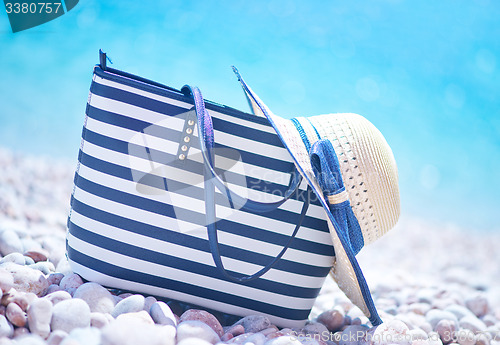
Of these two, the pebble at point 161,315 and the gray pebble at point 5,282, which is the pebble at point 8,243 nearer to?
the gray pebble at point 5,282

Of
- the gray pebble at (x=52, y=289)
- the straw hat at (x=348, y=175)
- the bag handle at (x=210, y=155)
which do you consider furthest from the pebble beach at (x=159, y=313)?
the bag handle at (x=210, y=155)

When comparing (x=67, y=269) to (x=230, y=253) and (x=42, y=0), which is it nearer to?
(x=230, y=253)

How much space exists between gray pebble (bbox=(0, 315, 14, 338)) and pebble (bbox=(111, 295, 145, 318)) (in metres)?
0.23

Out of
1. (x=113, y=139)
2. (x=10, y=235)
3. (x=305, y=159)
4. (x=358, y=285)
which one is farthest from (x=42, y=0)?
(x=358, y=285)

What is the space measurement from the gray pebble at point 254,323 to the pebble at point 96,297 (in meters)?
0.40

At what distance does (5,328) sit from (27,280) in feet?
0.82

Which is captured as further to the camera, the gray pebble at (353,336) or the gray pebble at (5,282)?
the gray pebble at (353,336)

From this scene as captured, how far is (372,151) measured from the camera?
47.3 inches

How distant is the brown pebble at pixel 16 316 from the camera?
2.85 ft

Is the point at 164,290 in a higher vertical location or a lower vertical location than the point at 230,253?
lower

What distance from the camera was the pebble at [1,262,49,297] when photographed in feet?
3.43

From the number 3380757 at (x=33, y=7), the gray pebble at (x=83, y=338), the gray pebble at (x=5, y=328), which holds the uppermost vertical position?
the number 3380757 at (x=33, y=7)

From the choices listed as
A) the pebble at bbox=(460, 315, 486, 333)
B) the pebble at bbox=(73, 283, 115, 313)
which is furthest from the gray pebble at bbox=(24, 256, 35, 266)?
the pebble at bbox=(460, 315, 486, 333)

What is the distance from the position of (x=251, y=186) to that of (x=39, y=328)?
64cm
